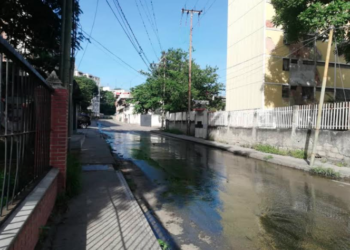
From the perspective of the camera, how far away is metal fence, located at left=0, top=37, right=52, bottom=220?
2814mm

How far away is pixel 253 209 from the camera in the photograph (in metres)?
5.74

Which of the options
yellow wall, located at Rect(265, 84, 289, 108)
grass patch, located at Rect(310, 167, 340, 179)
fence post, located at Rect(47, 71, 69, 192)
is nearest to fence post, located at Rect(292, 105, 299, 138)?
grass patch, located at Rect(310, 167, 340, 179)

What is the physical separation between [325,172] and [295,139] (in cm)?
419

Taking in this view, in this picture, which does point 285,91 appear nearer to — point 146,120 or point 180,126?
point 180,126

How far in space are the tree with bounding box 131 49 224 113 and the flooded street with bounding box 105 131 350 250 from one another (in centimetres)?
2499

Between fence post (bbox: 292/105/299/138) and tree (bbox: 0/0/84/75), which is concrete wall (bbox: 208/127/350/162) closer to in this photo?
fence post (bbox: 292/105/299/138)

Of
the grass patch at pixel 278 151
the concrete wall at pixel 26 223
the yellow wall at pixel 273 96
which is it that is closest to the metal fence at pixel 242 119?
the grass patch at pixel 278 151

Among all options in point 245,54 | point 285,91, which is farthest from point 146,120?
point 285,91

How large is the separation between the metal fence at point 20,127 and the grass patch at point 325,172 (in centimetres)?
880

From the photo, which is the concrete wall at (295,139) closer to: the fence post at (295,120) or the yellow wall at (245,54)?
the fence post at (295,120)

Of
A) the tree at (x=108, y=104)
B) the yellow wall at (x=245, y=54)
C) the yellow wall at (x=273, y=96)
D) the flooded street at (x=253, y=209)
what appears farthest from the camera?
the tree at (x=108, y=104)

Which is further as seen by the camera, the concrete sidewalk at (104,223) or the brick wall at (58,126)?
the brick wall at (58,126)

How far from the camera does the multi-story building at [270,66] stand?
26.0 metres

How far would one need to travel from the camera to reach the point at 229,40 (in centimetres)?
3112
